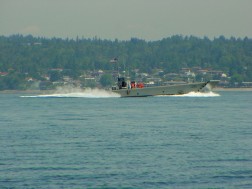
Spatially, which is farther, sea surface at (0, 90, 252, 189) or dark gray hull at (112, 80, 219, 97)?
dark gray hull at (112, 80, 219, 97)

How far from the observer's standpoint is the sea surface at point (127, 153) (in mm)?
38406

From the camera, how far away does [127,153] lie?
46875mm

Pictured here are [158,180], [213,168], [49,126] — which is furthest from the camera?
[49,126]

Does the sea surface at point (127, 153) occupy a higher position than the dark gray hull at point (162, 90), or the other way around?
the dark gray hull at point (162, 90)

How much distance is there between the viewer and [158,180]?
38438 millimetres

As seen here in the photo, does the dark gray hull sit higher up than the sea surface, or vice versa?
the dark gray hull

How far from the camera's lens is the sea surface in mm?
38406

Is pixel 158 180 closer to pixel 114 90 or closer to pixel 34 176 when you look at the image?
pixel 34 176

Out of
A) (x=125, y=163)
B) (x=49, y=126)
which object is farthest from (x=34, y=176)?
(x=49, y=126)

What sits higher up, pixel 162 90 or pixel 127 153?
pixel 162 90

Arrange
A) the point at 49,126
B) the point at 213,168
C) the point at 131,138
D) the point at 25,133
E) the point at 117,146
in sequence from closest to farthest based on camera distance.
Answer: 1. the point at 213,168
2. the point at 117,146
3. the point at 131,138
4. the point at 25,133
5. the point at 49,126

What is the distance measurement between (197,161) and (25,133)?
20.4 metres

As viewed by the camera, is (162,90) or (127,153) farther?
(162,90)

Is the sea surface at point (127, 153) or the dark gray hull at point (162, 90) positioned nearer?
the sea surface at point (127, 153)
